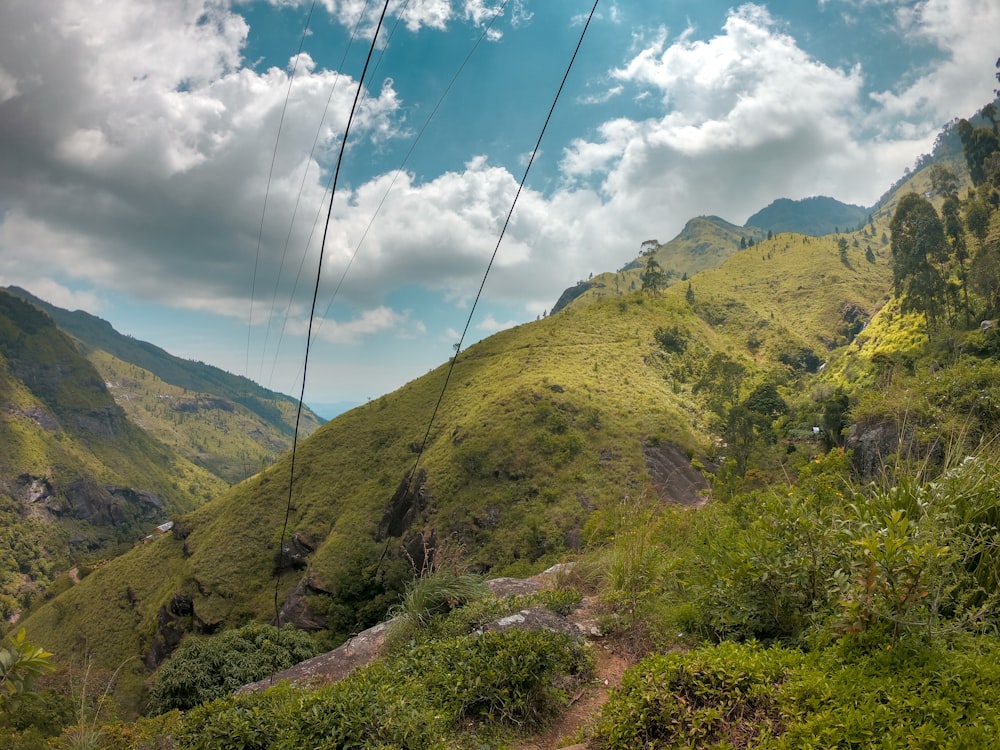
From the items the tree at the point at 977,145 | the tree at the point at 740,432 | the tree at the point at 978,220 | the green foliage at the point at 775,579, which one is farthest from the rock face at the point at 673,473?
the tree at the point at 977,145

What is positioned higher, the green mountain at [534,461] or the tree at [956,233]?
the tree at [956,233]

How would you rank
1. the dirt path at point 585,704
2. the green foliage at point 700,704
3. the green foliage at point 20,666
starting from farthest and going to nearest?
1. the dirt path at point 585,704
2. the green foliage at point 700,704
3. the green foliage at point 20,666

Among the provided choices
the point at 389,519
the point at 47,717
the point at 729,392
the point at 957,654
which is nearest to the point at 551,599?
the point at 957,654

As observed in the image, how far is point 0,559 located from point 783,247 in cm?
21423

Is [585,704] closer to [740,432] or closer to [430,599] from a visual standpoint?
[430,599]

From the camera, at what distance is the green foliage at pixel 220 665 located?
633 inches

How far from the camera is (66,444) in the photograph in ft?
628

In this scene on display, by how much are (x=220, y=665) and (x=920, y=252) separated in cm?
6179

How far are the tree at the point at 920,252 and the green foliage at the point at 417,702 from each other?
178 ft

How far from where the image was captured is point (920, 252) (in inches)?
1913

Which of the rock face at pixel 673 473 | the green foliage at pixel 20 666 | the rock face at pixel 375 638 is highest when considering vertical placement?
the green foliage at pixel 20 666

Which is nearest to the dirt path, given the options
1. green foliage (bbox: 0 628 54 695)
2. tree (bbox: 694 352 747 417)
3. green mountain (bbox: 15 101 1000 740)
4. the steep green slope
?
green mountain (bbox: 15 101 1000 740)

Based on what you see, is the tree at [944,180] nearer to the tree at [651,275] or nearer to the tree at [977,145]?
the tree at [977,145]

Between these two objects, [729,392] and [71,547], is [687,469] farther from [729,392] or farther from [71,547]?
[71,547]
